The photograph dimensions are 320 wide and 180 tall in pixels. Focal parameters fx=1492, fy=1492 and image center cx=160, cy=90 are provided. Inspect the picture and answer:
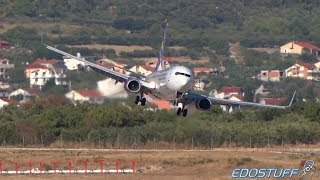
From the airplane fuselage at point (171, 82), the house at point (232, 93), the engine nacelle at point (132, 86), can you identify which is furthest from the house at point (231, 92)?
the airplane fuselage at point (171, 82)

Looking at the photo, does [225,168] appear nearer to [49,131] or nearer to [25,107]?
[49,131]

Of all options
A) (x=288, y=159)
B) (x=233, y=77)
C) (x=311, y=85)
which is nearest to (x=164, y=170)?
(x=288, y=159)

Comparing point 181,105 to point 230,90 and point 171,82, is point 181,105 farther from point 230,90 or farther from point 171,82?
point 230,90

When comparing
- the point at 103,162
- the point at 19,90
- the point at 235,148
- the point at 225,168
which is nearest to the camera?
the point at 225,168

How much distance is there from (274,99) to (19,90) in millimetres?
26511

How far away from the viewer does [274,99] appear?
155m

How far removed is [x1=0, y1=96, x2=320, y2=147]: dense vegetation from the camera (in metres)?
105

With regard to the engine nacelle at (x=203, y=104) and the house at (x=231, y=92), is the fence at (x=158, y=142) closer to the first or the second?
the engine nacelle at (x=203, y=104)

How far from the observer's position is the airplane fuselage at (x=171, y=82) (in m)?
86.8

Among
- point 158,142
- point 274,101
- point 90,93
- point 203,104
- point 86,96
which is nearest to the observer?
point 203,104

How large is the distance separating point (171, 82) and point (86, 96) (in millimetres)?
17626

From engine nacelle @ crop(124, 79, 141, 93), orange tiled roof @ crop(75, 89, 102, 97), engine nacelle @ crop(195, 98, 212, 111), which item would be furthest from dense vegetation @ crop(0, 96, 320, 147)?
engine nacelle @ crop(124, 79, 141, 93)

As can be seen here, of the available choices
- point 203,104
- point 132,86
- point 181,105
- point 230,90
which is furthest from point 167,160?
point 230,90

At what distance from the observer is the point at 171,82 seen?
286 ft
